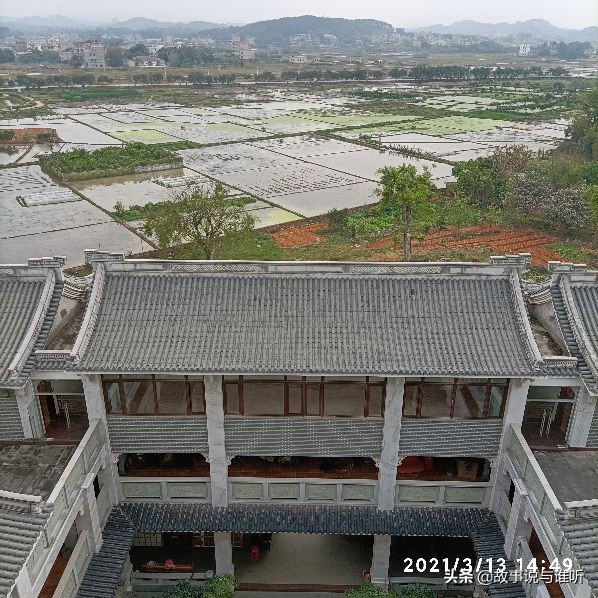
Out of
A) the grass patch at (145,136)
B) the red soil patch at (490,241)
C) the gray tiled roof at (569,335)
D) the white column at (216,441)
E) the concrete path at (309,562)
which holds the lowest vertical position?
the grass patch at (145,136)

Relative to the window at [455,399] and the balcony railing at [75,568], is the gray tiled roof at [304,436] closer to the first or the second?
the window at [455,399]

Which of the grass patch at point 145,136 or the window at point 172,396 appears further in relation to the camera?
the grass patch at point 145,136

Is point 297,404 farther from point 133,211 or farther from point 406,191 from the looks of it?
point 133,211

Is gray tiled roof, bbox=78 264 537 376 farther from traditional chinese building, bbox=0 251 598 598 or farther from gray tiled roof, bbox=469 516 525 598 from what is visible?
gray tiled roof, bbox=469 516 525 598

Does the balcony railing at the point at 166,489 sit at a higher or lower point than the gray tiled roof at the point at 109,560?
higher

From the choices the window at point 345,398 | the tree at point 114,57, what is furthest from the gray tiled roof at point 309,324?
the tree at point 114,57

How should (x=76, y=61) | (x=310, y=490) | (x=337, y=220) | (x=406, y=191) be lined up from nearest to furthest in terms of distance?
(x=310, y=490) < (x=406, y=191) < (x=337, y=220) < (x=76, y=61)

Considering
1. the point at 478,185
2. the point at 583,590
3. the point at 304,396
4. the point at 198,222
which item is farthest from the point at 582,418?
the point at 478,185
